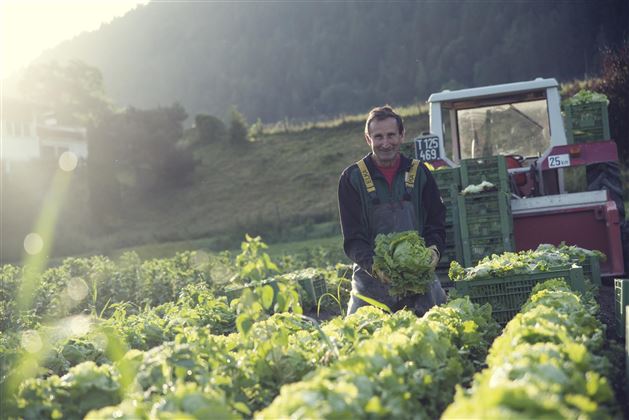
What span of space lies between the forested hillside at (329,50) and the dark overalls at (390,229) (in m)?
48.4

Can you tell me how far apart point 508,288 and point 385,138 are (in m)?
1.64

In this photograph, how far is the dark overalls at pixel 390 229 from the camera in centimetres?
668

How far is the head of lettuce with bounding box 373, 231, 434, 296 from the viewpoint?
6129 mm

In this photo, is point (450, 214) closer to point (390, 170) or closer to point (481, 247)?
point (481, 247)

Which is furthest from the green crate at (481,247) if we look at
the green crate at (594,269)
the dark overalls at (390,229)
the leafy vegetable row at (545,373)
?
the leafy vegetable row at (545,373)

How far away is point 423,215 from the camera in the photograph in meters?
6.90

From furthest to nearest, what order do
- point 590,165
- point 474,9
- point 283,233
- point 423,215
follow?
point 474,9, point 283,233, point 590,165, point 423,215

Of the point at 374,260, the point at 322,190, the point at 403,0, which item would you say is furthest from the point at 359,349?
the point at 403,0

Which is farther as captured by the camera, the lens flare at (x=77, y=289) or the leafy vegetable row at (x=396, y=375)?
the lens flare at (x=77, y=289)

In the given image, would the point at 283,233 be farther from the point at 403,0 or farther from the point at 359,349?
the point at 403,0

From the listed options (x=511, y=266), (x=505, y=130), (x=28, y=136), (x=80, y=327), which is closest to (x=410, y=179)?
(x=511, y=266)

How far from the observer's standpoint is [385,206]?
6.73 meters

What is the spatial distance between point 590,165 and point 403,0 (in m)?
82.9

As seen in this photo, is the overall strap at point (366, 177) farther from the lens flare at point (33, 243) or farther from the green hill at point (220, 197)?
the lens flare at point (33, 243)
